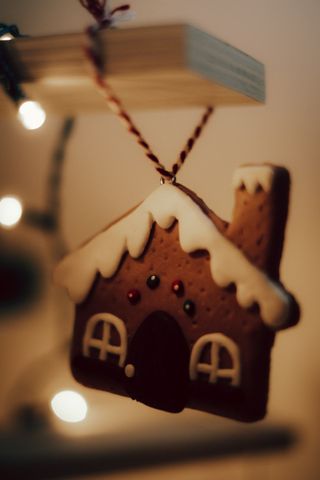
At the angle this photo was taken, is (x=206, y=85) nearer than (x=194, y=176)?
Yes

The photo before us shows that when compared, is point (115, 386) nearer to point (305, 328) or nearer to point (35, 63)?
point (305, 328)

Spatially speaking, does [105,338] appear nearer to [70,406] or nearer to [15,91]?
[70,406]

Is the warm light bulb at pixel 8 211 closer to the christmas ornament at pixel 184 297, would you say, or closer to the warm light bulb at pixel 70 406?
the christmas ornament at pixel 184 297

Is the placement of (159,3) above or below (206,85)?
above

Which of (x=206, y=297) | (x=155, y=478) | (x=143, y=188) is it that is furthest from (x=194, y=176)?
(x=155, y=478)

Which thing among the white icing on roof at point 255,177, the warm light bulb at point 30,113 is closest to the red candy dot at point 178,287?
the white icing on roof at point 255,177

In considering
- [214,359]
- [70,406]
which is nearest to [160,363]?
[214,359]

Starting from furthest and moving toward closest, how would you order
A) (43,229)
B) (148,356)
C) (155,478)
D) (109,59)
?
1. (43,229)
2. (155,478)
3. (148,356)
4. (109,59)
